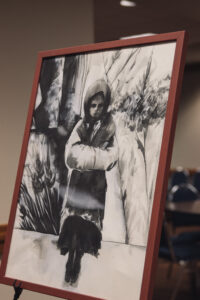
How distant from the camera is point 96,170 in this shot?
1791 millimetres

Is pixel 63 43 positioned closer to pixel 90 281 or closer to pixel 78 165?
pixel 78 165

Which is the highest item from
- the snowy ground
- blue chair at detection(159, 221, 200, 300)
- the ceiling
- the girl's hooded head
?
the ceiling

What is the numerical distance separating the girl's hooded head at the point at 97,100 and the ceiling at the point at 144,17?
4225 mm

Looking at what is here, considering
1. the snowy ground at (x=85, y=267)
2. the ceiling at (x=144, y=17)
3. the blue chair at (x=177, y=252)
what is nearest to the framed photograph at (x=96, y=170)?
the snowy ground at (x=85, y=267)

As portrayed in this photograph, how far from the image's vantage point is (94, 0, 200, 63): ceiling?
6281 millimetres

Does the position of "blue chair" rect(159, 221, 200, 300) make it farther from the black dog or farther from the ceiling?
the ceiling

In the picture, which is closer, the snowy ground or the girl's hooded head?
the snowy ground

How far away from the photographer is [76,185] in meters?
1.82

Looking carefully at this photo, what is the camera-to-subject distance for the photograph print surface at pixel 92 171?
168cm

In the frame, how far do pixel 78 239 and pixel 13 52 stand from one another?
149 cm

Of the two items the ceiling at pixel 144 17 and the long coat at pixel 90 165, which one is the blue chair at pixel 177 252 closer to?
the long coat at pixel 90 165

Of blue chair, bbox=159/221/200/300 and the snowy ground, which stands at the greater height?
the snowy ground

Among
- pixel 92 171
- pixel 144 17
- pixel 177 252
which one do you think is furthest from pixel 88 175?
pixel 144 17

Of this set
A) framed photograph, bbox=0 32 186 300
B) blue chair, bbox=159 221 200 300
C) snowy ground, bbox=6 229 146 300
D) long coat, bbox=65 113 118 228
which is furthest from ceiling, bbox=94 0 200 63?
snowy ground, bbox=6 229 146 300
